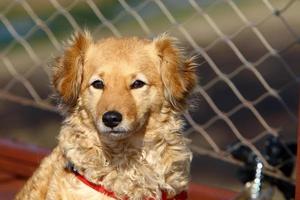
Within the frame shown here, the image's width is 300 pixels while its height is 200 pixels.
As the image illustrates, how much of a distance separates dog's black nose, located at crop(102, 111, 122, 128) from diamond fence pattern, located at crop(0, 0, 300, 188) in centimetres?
127

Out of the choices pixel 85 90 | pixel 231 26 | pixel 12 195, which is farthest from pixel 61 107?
pixel 231 26

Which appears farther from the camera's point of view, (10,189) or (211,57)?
(211,57)

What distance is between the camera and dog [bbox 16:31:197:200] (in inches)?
138

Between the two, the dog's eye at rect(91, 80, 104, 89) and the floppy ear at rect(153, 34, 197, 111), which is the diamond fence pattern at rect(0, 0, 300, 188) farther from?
the dog's eye at rect(91, 80, 104, 89)

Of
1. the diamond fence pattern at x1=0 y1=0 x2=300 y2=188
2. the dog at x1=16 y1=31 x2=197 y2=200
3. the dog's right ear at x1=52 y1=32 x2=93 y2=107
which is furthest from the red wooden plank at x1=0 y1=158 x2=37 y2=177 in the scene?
the dog's right ear at x1=52 y1=32 x2=93 y2=107

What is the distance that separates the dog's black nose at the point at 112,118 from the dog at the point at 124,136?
10 centimetres

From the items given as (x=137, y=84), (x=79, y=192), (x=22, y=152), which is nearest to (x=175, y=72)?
(x=137, y=84)

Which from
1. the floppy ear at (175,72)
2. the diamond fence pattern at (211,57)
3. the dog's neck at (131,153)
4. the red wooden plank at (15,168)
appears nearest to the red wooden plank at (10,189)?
the red wooden plank at (15,168)

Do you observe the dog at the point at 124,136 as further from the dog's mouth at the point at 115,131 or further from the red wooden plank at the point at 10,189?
the red wooden plank at the point at 10,189

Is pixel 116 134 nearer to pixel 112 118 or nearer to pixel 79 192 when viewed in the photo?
pixel 112 118

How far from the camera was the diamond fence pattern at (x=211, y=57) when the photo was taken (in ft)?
16.9

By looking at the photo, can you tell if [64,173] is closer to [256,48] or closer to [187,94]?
[187,94]

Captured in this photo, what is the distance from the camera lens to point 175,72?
3621 mm

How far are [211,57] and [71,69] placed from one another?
11.6ft
